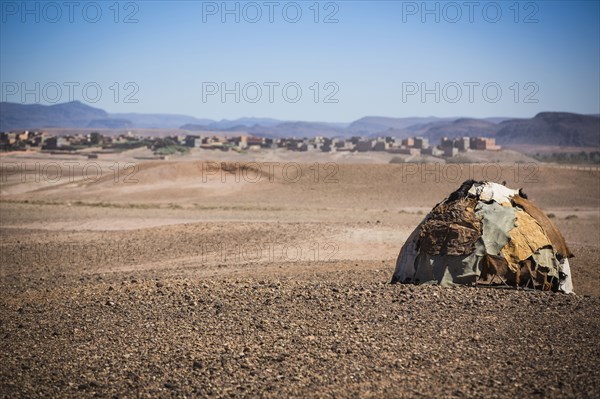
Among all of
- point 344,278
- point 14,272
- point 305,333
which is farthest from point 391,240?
point 305,333

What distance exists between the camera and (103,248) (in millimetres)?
16078

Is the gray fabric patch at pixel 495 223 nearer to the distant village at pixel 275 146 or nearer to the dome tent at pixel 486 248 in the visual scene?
the dome tent at pixel 486 248

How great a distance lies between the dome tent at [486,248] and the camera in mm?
8383

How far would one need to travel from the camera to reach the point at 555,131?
129250 mm

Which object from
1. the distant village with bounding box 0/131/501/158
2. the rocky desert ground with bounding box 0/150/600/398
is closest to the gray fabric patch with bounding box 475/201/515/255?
the rocky desert ground with bounding box 0/150/600/398

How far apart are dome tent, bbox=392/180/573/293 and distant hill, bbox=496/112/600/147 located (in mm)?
120027

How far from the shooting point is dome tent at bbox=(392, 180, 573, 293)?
330 inches

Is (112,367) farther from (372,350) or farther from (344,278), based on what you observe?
(344,278)

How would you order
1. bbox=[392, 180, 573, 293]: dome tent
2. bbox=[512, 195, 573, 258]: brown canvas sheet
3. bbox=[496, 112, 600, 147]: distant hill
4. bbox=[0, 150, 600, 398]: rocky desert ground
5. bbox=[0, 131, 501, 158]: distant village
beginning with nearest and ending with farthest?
1. bbox=[0, 150, 600, 398]: rocky desert ground
2. bbox=[392, 180, 573, 293]: dome tent
3. bbox=[512, 195, 573, 258]: brown canvas sheet
4. bbox=[0, 131, 501, 158]: distant village
5. bbox=[496, 112, 600, 147]: distant hill

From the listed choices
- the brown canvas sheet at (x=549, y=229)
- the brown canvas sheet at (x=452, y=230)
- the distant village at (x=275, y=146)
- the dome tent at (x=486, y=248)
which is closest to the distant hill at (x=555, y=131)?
the distant village at (x=275, y=146)

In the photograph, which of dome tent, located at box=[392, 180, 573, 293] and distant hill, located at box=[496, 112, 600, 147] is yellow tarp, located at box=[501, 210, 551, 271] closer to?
dome tent, located at box=[392, 180, 573, 293]

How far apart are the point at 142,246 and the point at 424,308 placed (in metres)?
10.5

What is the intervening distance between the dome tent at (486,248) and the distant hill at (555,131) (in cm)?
12003

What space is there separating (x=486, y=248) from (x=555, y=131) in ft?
434
